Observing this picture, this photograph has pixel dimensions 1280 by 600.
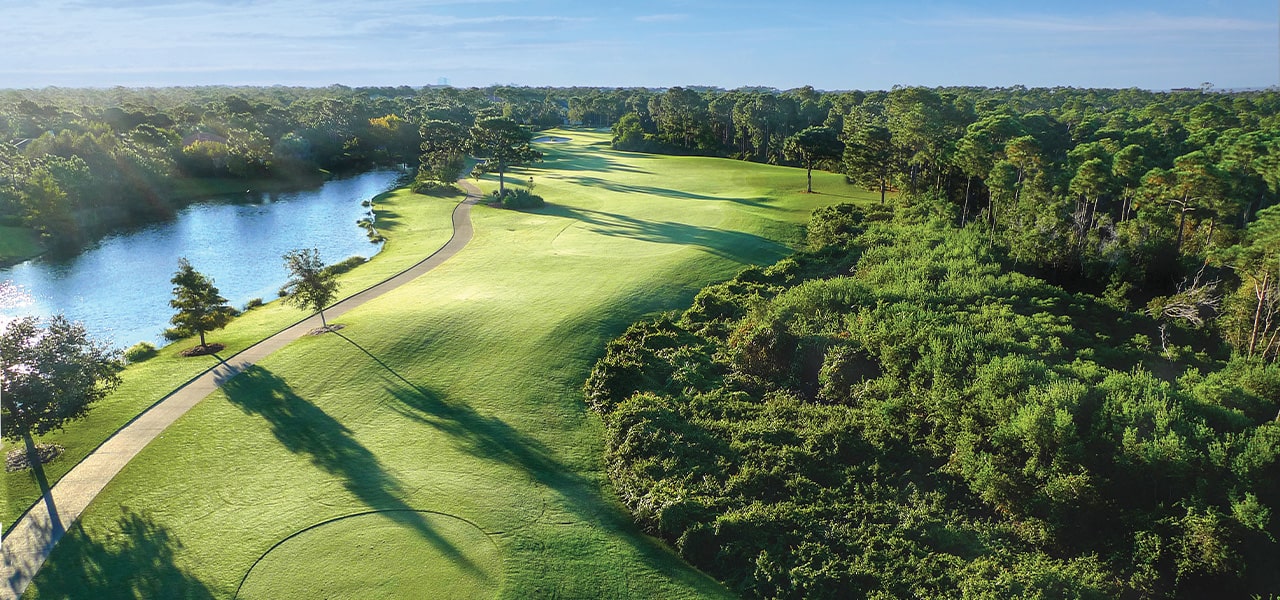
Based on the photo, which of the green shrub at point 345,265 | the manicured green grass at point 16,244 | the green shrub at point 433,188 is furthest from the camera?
the green shrub at point 433,188

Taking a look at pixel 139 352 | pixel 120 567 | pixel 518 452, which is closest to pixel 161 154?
pixel 139 352

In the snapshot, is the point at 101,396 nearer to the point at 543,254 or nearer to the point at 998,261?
the point at 543,254

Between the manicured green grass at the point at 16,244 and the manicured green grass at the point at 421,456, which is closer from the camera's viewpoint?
the manicured green grass at the point at 421,456

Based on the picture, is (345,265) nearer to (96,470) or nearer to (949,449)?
(96,470)

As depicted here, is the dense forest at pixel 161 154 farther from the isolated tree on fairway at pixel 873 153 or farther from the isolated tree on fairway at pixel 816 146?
the isolated tree on fairway at pixel 873 153

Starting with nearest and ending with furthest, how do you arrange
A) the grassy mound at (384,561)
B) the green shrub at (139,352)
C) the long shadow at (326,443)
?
the grassy mound at (384,561), the long shadow at (326,443), the green shrub at (139,352)

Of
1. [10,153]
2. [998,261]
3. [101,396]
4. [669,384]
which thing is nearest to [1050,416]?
[669,384]

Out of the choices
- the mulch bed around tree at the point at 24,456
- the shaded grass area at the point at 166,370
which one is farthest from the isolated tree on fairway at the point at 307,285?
the mulch bed around tree at the point at 24,456

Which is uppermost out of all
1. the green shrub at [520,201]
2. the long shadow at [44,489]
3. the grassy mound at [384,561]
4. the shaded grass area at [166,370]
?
the green shrub at [520,201]
